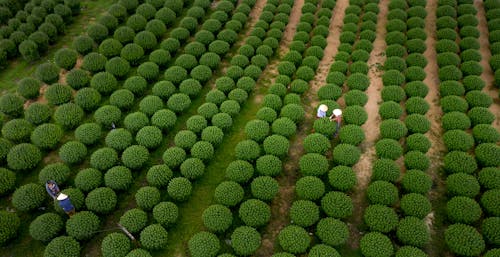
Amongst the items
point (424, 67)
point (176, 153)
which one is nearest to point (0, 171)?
point (176, 153)

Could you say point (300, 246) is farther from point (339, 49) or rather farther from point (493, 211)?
point (339, 49)

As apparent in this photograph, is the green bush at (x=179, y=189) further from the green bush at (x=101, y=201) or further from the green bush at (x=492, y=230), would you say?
the green bush at (x=492, y=230)

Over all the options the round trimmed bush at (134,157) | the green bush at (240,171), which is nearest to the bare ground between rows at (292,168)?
the green bush at (240,171)

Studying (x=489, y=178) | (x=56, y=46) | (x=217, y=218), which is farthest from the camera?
(x=56, y=46)

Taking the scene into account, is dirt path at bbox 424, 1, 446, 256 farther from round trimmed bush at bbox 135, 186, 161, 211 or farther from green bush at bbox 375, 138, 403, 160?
round trimmed bush at bbox 135, 186, 161, 211

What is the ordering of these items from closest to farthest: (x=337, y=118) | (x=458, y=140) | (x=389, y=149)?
(x=389, y=149), (x=458, y=140), (x=337, y=118)

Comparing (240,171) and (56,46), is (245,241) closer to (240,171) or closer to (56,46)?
(240,171)

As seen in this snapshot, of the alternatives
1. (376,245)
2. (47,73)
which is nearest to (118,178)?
(47,73)
